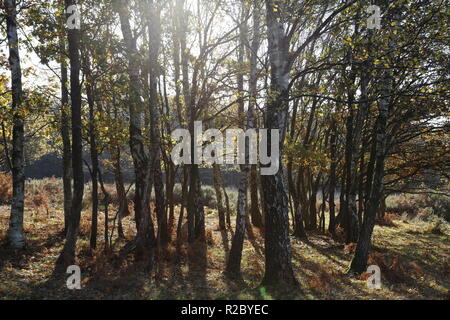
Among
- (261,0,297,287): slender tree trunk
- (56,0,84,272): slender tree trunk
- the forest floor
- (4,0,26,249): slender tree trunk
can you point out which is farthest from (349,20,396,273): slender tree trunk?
(4,0,26,249): slender tree trunk

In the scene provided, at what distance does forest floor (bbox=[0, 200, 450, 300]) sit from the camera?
722 cm

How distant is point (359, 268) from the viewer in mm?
9531

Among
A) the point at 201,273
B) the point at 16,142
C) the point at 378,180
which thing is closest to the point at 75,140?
the point at 16,142

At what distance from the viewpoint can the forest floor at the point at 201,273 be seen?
23.7 feet

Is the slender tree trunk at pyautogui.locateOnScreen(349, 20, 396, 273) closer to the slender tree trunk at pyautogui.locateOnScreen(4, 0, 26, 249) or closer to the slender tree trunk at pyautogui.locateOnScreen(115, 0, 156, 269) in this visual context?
the slender tree trunk at pyautogui.locateOnScreen(115, 0, 156, 269)

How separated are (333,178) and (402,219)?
12.9 meters

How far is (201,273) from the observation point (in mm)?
9297

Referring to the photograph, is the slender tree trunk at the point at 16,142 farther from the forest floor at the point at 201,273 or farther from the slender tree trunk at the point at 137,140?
the slender tree trunk at the point at 137,140

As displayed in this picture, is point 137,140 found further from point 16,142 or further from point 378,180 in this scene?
point 378,180

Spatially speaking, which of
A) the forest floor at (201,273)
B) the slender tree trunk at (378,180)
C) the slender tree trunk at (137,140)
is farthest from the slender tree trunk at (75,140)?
the slender tree trunk at (378,180)

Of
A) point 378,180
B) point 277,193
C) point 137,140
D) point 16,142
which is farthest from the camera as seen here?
point 137,140
